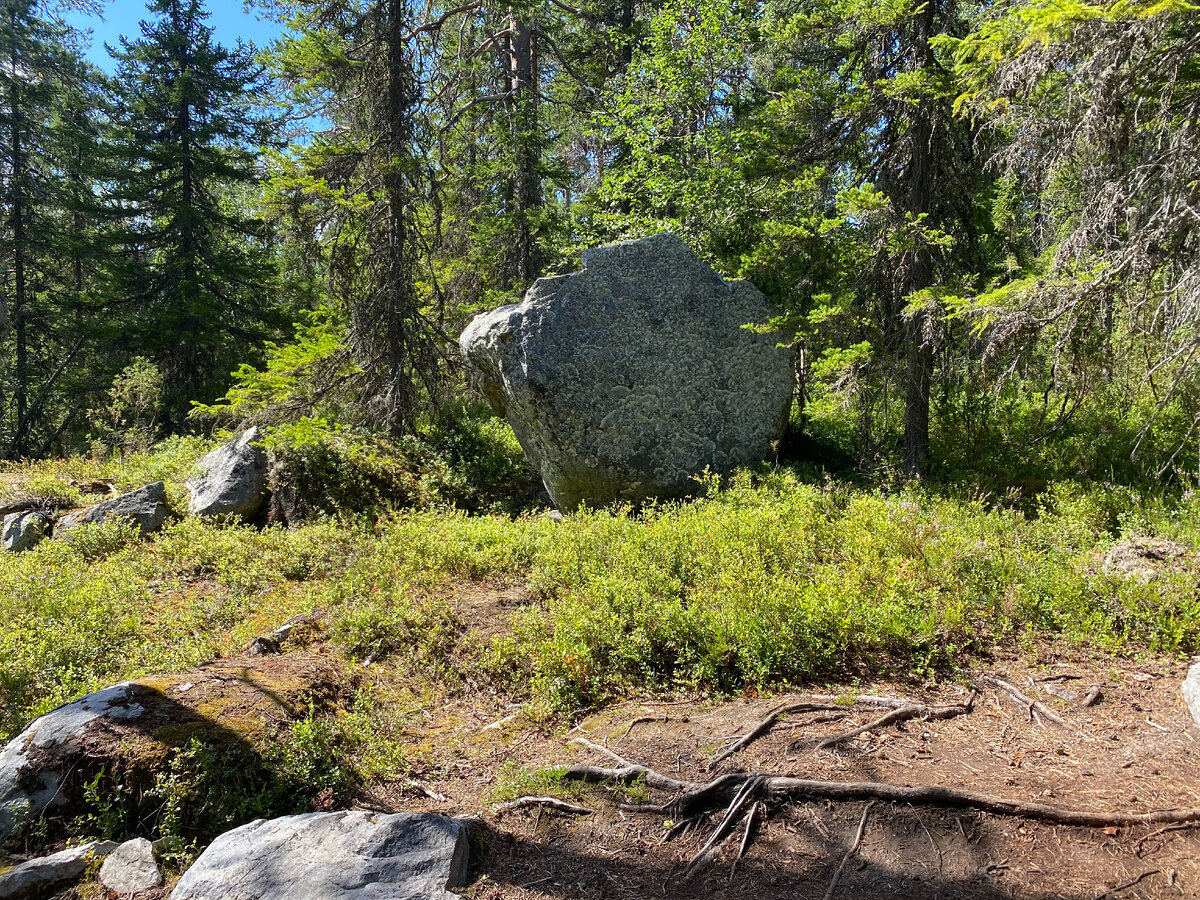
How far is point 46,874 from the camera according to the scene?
10.9ft

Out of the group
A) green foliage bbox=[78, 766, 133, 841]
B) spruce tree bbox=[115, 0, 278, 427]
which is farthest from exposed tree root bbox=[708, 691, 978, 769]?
spruce tree bbox=[115, 0, 278, 427]

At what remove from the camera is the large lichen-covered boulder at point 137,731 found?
382cm

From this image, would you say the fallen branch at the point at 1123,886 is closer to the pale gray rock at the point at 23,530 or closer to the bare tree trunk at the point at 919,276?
the bare tree trunk at the point at 919,276

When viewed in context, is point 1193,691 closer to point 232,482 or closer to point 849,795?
point 849,795

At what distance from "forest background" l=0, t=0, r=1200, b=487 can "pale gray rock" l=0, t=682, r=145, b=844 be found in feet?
21.9

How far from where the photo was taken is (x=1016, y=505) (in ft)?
26.4

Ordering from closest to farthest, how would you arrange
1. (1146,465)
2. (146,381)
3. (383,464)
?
(1146,465) < (383,464) < (146,381)

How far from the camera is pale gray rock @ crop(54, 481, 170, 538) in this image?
952 cm

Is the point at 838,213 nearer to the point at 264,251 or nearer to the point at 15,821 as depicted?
the point at 15,821

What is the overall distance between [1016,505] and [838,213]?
4.43m

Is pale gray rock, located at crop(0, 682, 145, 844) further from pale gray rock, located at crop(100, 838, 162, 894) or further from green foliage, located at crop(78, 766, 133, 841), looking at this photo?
pale gray rock, located at crop(100, 838, 162, 894)

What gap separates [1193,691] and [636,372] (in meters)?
7.02

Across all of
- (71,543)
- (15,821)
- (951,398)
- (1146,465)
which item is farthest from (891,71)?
(71,543)

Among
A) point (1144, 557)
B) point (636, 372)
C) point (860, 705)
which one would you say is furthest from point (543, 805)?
point (636, 372)
